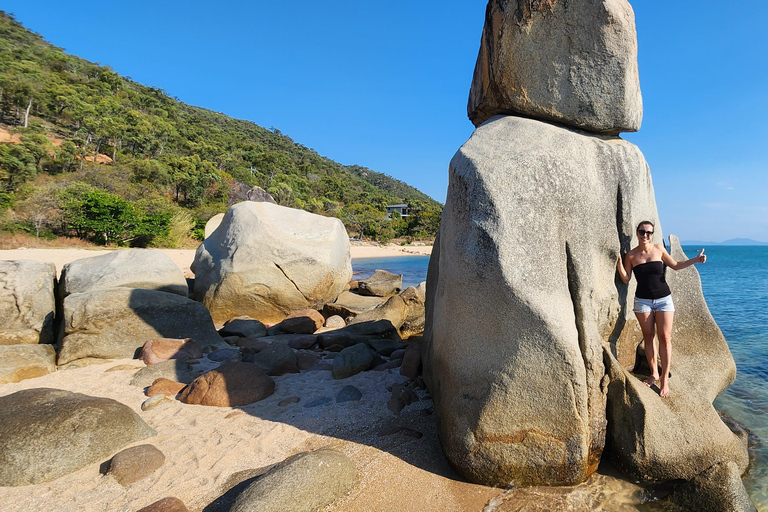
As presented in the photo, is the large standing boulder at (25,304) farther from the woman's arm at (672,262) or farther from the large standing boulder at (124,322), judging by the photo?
the woman's arm at (672,262)

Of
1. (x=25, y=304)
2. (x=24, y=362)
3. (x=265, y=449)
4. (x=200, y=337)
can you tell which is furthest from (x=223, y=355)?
(x=25, y=304)

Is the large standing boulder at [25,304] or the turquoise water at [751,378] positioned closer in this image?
the turquoise water at [751,378]

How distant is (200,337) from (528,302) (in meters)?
5.26

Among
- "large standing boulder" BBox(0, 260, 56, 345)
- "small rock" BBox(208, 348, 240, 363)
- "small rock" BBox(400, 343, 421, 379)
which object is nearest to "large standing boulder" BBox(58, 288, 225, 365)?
"small rock" BBox(208, 348, 240, 363)

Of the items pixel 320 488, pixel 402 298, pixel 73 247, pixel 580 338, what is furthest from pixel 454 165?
pixel 73 247

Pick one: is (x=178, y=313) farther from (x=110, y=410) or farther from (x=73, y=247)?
(x=73, y=247)

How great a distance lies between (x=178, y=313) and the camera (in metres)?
6.54

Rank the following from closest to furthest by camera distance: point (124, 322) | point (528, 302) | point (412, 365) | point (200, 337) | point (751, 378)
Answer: point (528, 302) → point (412, 365) → point (124, 322) → point (200, 337) → point (751, 378)

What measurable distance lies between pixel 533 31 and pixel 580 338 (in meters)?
2.80

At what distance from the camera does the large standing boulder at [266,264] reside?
27.6 feet

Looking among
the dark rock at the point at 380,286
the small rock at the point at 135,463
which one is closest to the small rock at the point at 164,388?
the small rock at the point at 135,463

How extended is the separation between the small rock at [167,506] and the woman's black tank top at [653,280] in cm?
415

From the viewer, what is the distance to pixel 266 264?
335 inches

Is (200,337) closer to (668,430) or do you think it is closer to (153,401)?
(153,401)
